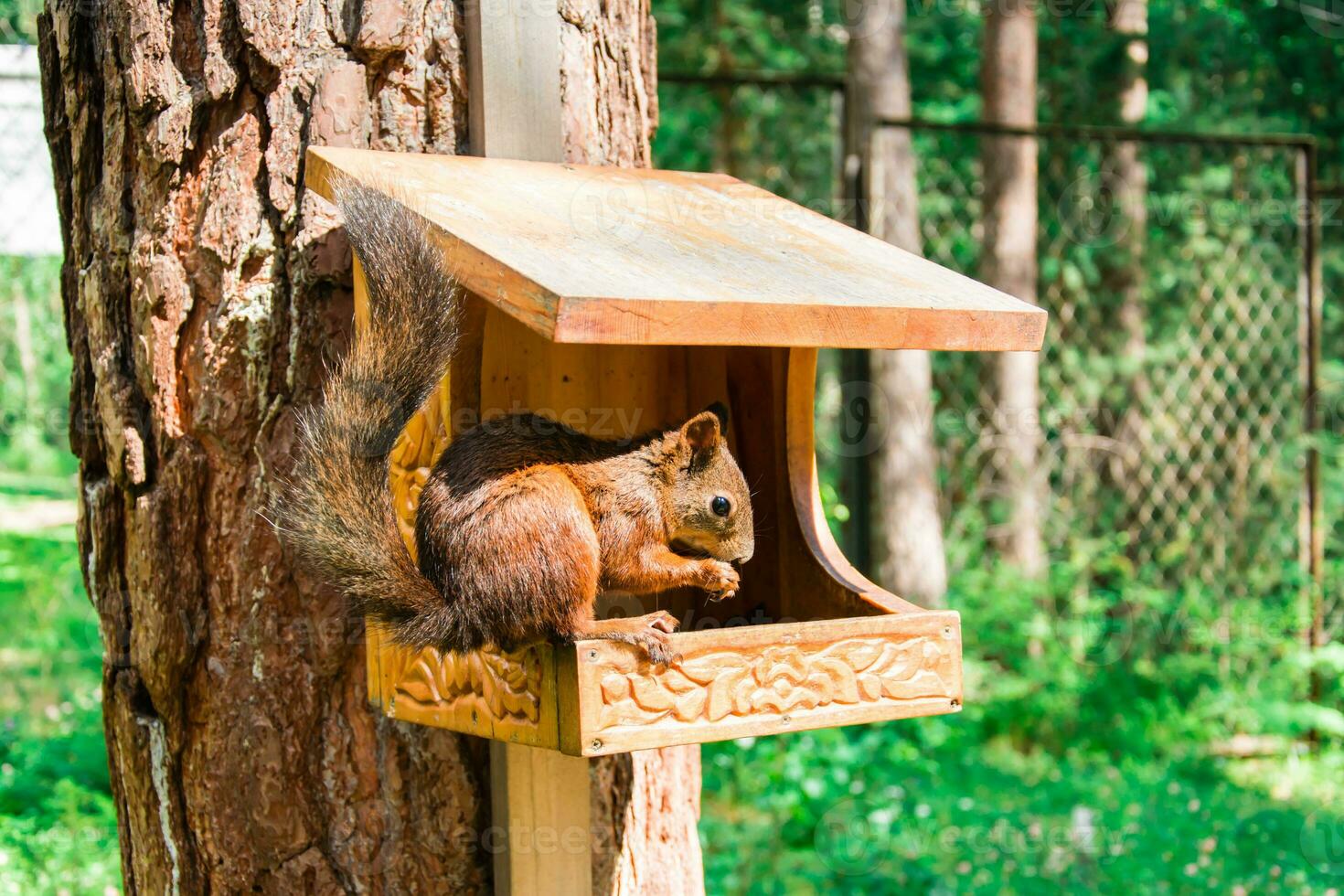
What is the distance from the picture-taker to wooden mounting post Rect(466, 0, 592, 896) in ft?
7.30

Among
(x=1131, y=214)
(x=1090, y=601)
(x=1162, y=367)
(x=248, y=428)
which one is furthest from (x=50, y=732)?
(x=1131, y=214)

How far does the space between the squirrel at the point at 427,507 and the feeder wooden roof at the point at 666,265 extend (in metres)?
0.09

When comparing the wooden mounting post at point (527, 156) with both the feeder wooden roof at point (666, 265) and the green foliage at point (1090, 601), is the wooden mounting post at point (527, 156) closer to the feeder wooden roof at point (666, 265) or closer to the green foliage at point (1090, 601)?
the feeder wooden roof at point (666, 265)

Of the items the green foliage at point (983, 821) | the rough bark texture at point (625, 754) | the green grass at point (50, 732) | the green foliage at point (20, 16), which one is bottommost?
the green foliage at point (983, 821)

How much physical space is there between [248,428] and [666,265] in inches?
34.1

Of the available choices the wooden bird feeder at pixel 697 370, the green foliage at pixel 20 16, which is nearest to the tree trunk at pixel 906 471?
the wooden bird feeder at pixel 697 370

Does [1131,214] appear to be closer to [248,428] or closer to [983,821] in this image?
[983,821]

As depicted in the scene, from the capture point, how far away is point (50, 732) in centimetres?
434

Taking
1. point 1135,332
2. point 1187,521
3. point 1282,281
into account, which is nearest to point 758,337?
point 1187,521

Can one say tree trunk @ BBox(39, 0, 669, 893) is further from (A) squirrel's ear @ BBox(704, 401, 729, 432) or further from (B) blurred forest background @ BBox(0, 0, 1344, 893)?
(B) blurred forest background @ BBox(0, 0, 1344, 893)

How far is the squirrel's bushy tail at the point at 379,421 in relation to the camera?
179 centimetres

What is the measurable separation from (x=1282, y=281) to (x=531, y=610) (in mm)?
5154

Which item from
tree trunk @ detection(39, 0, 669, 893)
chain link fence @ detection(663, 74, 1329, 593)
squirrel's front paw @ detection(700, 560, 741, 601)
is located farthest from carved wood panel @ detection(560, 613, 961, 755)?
chain link fence @ detection(663, 74, 1329, 593)

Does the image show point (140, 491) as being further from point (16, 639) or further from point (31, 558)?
point (31, 558)
